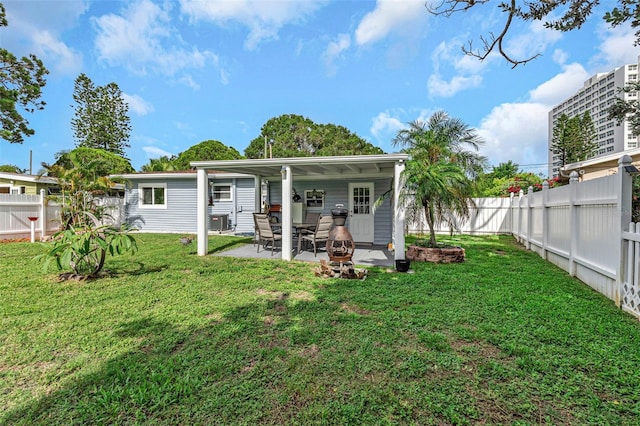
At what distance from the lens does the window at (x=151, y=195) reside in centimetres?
1382

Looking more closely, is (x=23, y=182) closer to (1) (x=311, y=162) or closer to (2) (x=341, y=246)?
(1) (x=311, y=162)

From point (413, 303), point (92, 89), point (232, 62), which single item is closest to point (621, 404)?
point (413, 303)

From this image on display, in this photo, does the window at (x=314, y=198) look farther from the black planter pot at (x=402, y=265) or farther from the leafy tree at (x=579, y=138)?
the leafy tree at (x=579, y=138)

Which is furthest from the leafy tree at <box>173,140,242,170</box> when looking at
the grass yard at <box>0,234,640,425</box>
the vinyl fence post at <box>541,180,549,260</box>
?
the vinyl fence post at <box>541,180,549,260</box>

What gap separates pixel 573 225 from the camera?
209 inches

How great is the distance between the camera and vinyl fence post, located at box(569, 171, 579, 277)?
5.31 metres

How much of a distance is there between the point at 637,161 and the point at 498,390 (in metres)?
12.8

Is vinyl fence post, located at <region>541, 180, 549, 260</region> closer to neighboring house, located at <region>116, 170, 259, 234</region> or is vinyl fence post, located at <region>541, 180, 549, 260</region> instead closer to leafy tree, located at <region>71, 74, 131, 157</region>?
neighboring house, located at <region>116, 170, 259, 234</region>

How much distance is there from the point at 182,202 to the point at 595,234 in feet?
44.6

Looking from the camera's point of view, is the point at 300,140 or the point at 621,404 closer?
the point at 621,404

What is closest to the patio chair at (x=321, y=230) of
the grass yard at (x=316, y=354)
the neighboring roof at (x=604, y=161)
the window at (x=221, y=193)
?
the grass yard at (x=316, y=354)

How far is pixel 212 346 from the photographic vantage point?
2889 millimetres

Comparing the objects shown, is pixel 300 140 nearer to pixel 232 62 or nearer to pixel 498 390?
pixel 232 62

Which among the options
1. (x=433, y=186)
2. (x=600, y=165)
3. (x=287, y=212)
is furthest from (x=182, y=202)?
(x=600, y=165)
